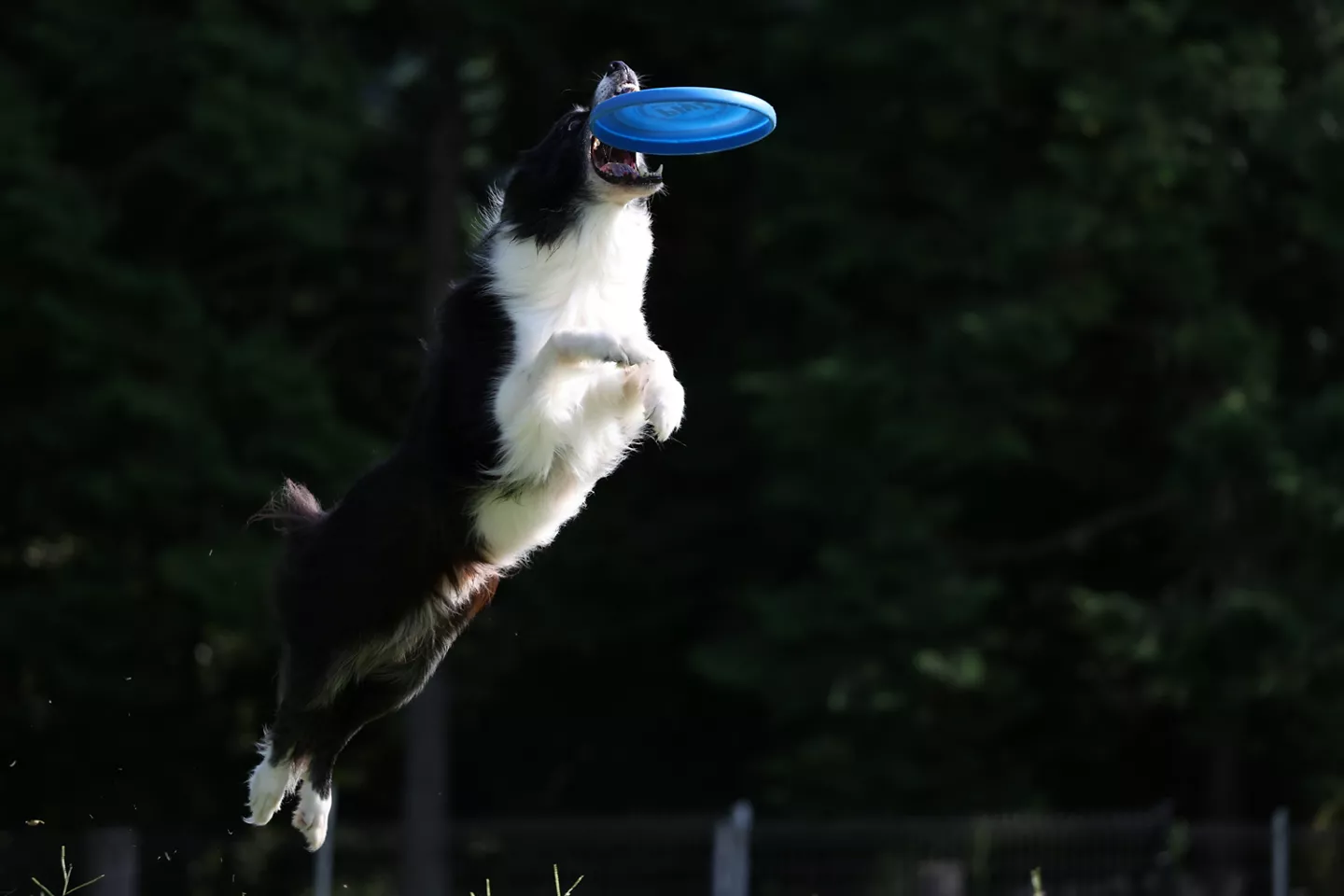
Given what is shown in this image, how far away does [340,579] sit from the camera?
193 inches

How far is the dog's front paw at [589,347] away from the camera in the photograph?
445 centimetres

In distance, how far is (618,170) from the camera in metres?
4.61

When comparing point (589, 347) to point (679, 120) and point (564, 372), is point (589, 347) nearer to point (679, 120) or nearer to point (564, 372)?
point (564, 372)

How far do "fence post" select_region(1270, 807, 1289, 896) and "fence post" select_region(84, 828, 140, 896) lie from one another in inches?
235

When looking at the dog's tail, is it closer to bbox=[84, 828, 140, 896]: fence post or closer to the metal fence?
bbox=[84, 828, 140, 896]: fence post

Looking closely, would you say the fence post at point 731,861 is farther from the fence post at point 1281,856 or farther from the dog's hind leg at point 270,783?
the dog's hind leg at point 270,783

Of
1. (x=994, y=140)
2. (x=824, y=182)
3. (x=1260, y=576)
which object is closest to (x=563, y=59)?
(x=824, y=182)

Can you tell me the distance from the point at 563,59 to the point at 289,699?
9.19 metres

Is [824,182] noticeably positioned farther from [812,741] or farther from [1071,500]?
[812,741]

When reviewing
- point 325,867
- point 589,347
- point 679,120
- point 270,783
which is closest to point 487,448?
point 589,347

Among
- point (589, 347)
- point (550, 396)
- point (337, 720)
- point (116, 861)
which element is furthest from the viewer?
point (116, 861)

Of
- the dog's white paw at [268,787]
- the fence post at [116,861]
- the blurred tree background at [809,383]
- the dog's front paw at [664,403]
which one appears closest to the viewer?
the dog's front paw at [664,403]

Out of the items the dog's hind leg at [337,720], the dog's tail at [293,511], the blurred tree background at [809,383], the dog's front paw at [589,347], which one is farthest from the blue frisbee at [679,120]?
the blurred tree background at [809,383]

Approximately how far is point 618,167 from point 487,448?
0.79m
